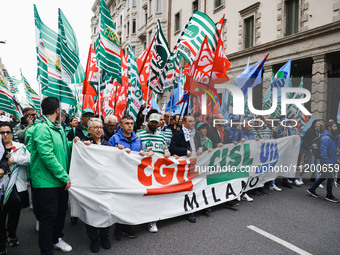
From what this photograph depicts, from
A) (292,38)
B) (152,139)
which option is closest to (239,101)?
(152,139)

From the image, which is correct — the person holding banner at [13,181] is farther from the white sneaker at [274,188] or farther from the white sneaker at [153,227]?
the white sneaker at [274,188]

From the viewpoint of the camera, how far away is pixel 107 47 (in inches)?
244

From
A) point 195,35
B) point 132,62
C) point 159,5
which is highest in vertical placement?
point 159,5

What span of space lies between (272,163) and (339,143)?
2.21 meters

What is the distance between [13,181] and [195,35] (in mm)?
5174

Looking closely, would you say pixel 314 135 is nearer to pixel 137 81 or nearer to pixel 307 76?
pixel 137 81

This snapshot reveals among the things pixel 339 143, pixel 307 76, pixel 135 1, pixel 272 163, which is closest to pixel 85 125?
pixel 272 163

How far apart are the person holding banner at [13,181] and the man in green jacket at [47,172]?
10.5 inches

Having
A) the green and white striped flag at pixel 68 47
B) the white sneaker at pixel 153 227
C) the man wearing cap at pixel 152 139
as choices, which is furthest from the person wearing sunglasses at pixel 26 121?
the white sneaker at pixel 153 227

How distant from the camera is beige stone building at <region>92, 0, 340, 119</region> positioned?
12227 millimetres

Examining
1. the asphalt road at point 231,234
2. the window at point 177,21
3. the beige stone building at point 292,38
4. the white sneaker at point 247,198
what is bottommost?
the asphalt road at point 231,234

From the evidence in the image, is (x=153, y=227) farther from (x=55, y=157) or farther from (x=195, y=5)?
(x=195, y=5)

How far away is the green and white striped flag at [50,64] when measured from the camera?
5.43 m

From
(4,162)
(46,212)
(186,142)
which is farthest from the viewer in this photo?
(186,142)
